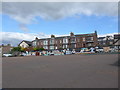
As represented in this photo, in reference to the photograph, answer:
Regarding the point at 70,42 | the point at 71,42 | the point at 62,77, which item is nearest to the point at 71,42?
the point at 71,42

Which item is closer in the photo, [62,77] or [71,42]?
[62,77]

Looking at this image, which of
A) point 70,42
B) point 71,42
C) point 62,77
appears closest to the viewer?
point 62,77

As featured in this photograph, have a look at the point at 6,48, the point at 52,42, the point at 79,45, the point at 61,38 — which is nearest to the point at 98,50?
the point at 79,45

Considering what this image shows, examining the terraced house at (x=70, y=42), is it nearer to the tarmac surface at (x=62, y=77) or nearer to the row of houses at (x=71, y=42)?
the row of houses at (x=71, y=42)

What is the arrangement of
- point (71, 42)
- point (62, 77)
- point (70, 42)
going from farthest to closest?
point (70, 42) < point (71, 42) < point (62, 77)

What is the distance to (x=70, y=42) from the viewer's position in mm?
56500

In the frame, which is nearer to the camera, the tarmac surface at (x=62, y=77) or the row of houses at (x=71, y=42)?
the tarmac surface at (x=62, y=77)

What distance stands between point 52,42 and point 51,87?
5512 cm

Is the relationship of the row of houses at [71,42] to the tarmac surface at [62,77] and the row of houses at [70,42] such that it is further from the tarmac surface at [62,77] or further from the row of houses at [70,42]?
the tarmac surface at [62,77]

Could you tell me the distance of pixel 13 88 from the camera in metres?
4.50

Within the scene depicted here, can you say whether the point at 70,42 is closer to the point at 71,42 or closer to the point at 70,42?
the point at 70,42

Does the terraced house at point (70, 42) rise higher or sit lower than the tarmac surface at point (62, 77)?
higher

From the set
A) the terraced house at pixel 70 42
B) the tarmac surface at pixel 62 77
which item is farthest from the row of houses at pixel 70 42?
the tarmac surface at pixel 62 77

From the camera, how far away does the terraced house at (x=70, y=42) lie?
174 feet
